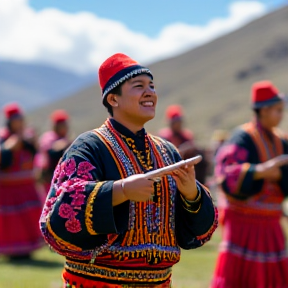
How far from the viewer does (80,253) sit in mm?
3479

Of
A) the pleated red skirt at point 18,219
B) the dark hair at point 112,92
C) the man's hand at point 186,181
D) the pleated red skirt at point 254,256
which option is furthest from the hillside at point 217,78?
the man's hand at point 186,181

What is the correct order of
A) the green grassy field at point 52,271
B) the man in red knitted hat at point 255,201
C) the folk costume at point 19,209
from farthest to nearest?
the folk costume at point 19,209 → the green grassy field at point 52,271 → the man in red knitted hat at point 255,201

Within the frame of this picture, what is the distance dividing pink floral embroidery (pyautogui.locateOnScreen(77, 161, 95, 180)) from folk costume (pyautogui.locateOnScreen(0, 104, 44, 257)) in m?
6.14

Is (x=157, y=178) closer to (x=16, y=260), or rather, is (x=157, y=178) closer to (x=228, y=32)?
(x=16, y=260)

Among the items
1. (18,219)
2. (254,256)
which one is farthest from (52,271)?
(254,256)

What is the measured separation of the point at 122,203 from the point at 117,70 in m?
0.69

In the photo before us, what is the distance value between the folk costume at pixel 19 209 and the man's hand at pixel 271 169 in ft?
Result: 13.5

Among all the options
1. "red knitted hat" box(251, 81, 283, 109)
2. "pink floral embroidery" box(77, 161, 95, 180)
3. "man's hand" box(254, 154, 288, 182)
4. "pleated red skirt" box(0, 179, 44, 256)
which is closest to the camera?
"pink floral embroidery" box(77, 161, 95, 180)

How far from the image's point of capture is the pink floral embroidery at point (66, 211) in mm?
3346

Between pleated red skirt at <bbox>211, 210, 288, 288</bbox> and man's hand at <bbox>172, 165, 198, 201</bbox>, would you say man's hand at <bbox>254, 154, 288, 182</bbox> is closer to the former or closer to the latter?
pleated red skirt at <bbox>211, 210, 288, 288</bbox>

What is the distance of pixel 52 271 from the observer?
28.6ft

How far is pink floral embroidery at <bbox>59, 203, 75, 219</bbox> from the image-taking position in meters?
3.35

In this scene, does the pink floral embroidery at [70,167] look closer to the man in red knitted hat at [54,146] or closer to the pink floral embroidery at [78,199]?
the pink floral embroidery at [78,199]

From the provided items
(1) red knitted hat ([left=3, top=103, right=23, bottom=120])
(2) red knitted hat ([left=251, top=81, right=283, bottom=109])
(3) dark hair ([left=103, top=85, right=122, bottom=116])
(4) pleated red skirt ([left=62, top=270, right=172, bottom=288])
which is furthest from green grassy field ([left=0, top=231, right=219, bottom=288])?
(3) dark hair ([left=103, top=85, right=122, bottom=116])
